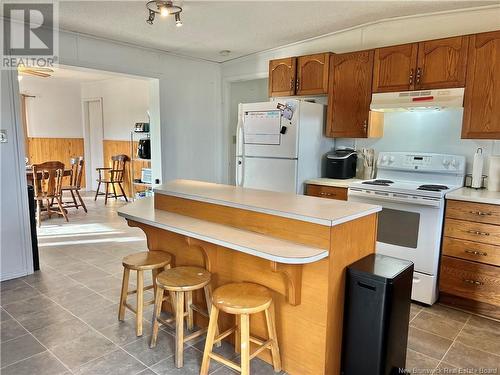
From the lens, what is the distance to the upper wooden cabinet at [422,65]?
2.89 metres

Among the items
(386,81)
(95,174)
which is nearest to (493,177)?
(386,81)

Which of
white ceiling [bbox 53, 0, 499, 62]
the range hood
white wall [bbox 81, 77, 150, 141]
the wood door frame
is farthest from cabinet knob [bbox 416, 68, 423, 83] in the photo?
the wood door frame

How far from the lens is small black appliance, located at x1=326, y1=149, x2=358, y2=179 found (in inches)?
146

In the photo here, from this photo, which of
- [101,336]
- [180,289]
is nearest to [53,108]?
[101,336]

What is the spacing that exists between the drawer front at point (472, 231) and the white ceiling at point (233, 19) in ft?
5.97

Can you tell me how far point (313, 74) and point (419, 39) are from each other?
1051 mm

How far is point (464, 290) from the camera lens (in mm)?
2717

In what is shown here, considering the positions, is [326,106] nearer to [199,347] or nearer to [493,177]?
[493,177]

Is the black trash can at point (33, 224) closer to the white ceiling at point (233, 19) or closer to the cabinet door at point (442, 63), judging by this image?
the white ceiling at point (233, 19)

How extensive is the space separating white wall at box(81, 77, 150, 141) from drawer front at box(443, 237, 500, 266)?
229 inches

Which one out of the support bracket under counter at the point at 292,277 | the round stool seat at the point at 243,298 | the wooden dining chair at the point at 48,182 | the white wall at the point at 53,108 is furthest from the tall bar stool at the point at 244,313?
the white wall at the point at 53,108

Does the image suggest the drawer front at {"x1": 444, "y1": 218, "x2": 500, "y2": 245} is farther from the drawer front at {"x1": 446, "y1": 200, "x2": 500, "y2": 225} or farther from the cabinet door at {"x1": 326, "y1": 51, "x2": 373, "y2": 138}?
the cabinet door at {"x1": 326, "y1": 51, "x2": 373, "y2": 138}

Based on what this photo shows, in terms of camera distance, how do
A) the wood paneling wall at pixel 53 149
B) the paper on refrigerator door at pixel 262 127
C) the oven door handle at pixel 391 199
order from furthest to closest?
1. the wood paneling wall at pixel 53 149
2. the paper on refrigerator door at pixel 262 127
3. the oven door handle at pixel 391 199

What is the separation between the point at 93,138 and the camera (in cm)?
828
